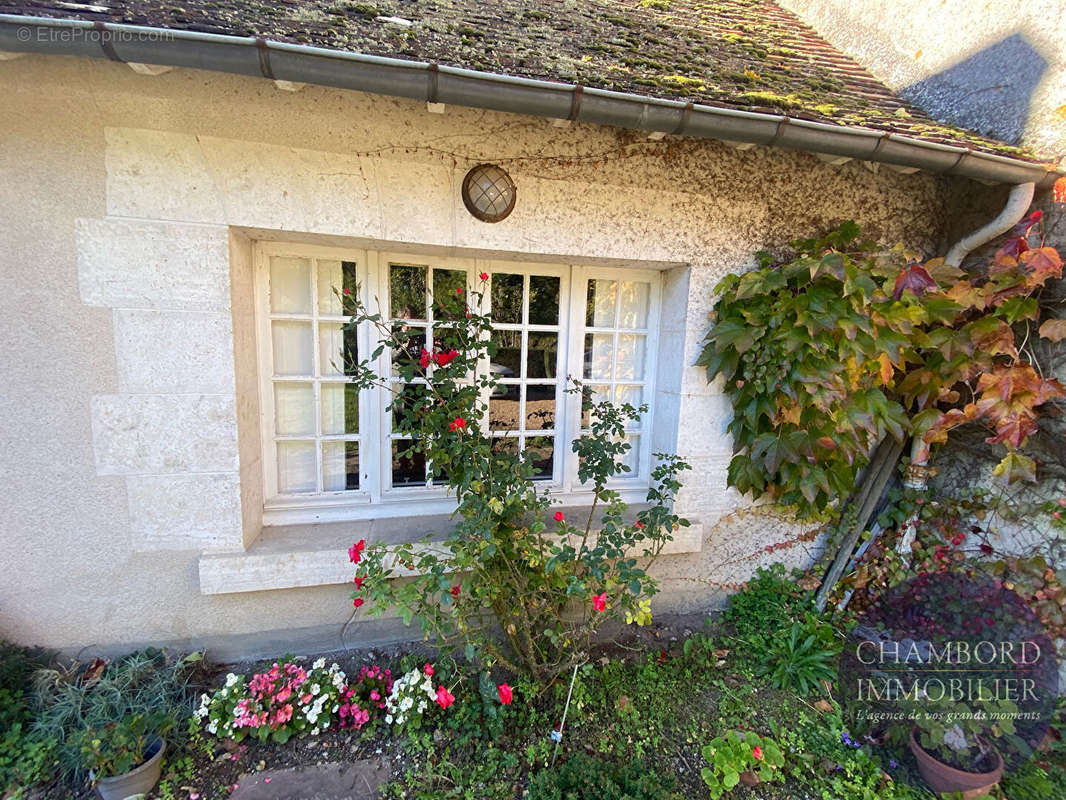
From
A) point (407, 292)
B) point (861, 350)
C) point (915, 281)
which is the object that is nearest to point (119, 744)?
point (407, 292)

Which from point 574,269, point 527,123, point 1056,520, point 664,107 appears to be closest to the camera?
point 664,107

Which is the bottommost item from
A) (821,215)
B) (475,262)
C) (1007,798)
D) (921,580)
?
(1007,798)

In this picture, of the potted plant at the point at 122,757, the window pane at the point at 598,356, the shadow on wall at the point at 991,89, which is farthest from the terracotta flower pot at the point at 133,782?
the shadow on wall at the point at 991,89

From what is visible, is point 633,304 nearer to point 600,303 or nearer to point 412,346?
point 600,303

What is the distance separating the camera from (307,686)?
99.3 inches

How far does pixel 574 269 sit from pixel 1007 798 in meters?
4.07

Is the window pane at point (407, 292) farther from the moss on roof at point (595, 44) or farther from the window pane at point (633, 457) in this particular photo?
the window pane at point (633, 457)

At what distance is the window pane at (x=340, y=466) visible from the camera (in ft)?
10.2

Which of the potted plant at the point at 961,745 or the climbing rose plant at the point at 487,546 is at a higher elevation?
the climbing rose plant at the point at 487,546

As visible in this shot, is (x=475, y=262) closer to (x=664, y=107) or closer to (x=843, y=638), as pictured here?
(x=664, y=107)

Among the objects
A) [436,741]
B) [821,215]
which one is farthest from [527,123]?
[436,741]

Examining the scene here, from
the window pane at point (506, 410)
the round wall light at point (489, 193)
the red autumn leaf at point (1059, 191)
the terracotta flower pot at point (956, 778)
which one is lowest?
the terracotta flower pot at point (956, 778)

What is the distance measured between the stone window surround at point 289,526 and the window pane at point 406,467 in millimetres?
174

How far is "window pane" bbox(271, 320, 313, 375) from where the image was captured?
2936 mm
